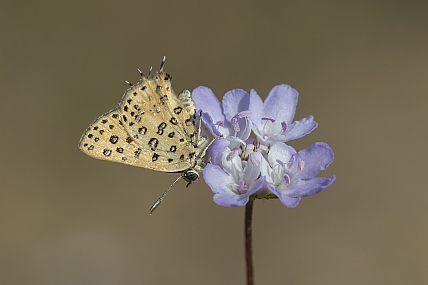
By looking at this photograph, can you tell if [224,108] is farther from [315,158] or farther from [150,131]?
[315,158]

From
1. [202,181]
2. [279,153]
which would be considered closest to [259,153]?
[279,153]

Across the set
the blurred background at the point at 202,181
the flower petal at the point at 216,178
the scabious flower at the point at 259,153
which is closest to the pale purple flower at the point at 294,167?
the scabious flower at the point at 259,153

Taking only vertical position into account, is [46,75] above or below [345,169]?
above

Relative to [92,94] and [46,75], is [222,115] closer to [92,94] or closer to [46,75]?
[92,94]

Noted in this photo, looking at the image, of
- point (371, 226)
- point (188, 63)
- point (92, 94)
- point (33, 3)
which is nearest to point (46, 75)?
point (92, 94)

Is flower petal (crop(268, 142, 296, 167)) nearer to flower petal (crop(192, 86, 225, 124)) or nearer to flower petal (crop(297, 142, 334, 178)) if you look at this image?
flower petal (crop(297, 142, 334, 178))

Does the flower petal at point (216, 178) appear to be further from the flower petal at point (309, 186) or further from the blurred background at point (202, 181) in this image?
the blurred background at point (202, 181)

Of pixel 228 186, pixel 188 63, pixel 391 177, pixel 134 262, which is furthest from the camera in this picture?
pixel 188 63
